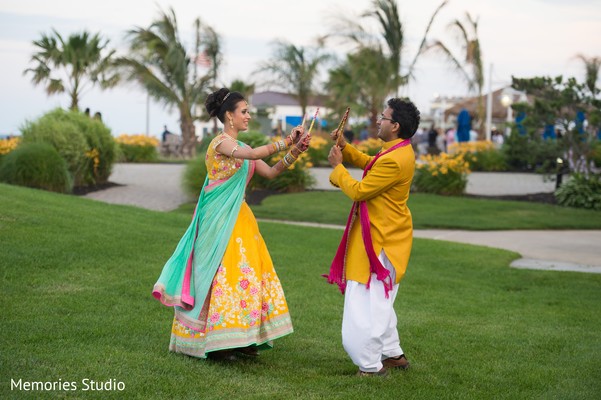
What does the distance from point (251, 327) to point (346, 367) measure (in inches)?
28.8

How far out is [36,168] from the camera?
17.2m

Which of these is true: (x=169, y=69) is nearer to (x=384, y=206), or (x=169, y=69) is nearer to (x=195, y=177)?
(x=195, y=177)

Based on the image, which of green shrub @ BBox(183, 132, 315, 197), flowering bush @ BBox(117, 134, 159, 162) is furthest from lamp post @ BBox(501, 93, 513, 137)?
flowering bush @ BBox(117, 134, 159, 162)

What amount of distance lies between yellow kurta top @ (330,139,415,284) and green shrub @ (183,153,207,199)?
13035 mm

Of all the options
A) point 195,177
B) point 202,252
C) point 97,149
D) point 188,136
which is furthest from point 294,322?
point 188,136

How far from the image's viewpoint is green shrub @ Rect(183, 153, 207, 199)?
1852cm

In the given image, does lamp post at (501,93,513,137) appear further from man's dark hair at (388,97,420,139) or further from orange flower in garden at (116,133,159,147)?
man's dark hair at (388,97,420,139)

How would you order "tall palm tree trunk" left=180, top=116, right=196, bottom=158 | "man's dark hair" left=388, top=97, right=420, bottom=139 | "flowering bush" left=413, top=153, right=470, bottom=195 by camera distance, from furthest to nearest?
"tall palm tree trunk" left=180, top=116, right=196, bottom=158 → "flowering bush" left=413, top=153, right=470, bottom=195 → "man's dark hair" left=388, top=97, right=420, bottom=139

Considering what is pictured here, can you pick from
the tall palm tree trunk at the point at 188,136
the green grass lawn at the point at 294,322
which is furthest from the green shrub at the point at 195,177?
the tall palm tree trunk at the point at 188,136

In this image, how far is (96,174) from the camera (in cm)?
2016

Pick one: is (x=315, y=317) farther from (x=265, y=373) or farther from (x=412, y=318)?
(x=265, y=373)

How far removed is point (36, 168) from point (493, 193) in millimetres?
10109

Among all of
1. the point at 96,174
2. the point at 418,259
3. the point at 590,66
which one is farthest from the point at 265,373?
the point at 590,66

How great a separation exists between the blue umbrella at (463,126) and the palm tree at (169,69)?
9870 millimetres
